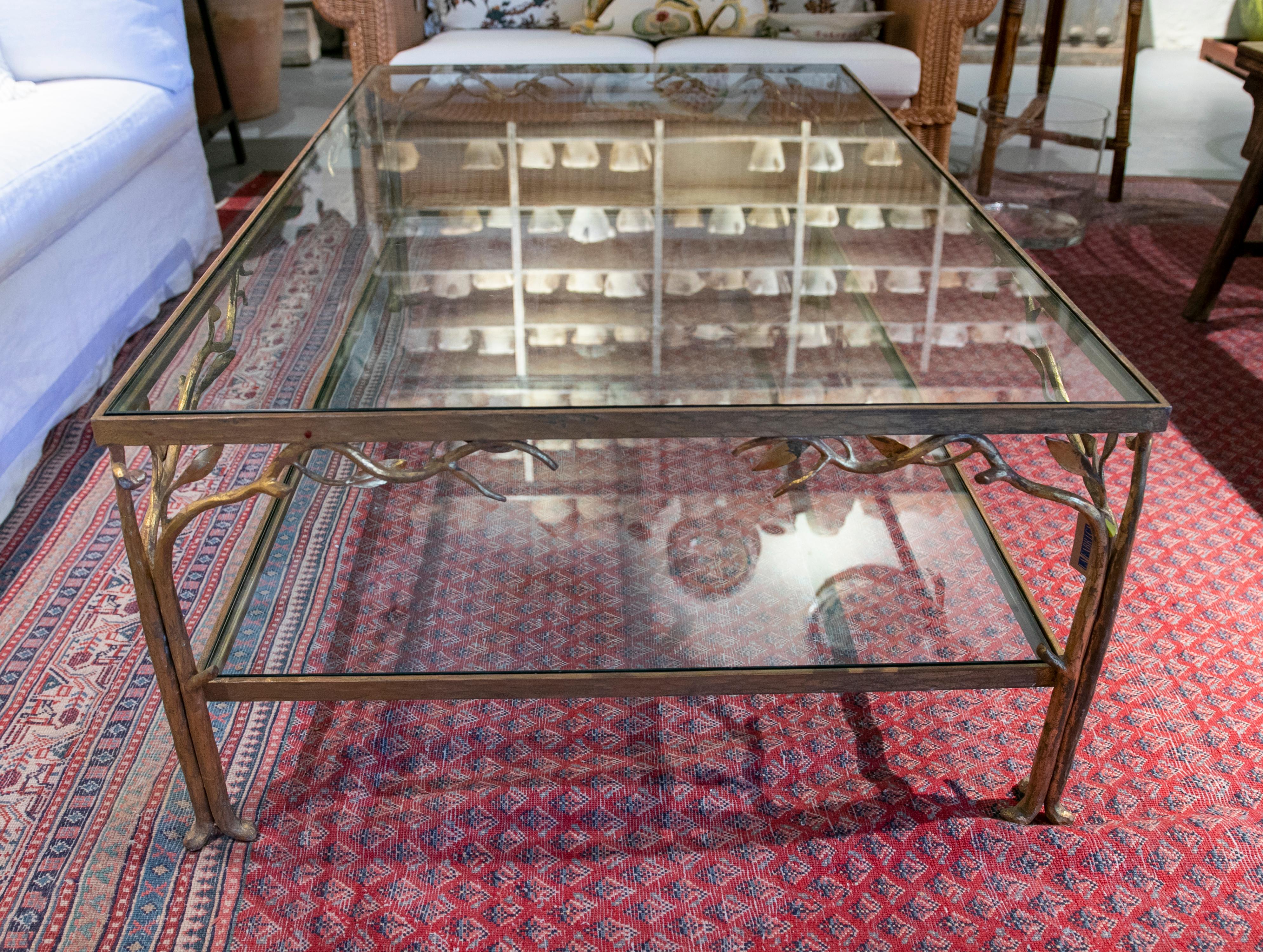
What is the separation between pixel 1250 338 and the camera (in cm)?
207

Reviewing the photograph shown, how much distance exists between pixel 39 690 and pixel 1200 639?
55.2 inches

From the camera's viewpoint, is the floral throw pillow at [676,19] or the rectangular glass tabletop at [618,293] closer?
the rectangular glass tabletop at [618,293]

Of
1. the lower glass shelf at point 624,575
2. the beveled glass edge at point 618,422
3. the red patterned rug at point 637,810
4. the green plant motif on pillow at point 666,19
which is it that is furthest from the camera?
the green plant motif on pillow at point 666,19

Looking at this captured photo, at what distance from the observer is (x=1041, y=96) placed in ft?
8.72

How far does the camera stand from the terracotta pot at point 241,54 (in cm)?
309

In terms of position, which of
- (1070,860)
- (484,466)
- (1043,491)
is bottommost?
(1070,860)

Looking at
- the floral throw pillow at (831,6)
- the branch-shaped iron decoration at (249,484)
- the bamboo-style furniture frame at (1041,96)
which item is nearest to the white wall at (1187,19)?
the bamboo-style furniture frame at (1041,96)

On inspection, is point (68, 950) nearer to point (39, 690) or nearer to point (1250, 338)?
point (39, 690)

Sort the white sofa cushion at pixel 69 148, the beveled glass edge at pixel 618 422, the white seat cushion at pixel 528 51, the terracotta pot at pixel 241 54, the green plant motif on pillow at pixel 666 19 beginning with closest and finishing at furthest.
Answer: the beveled glass edge at pixel 618 422
the white sofa cushion at pixel 69 148
the white seat cushion at pixel 528 51
the green plant motif on pillow at pixel 666 19
the terracotta pot at pixel 241 54

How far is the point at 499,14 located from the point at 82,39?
975 millimetres

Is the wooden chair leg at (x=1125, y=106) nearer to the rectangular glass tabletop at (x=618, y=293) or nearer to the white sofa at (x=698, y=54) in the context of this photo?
the white sofa at (x=698, y=54)

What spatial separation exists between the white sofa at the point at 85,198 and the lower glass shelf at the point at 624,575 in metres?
0.48

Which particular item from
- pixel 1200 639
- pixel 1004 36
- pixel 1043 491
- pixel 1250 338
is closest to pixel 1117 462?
pixel 1200 639

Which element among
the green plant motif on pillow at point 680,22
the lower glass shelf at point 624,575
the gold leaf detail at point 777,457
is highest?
the green plant motif on pillow at point 680,22
